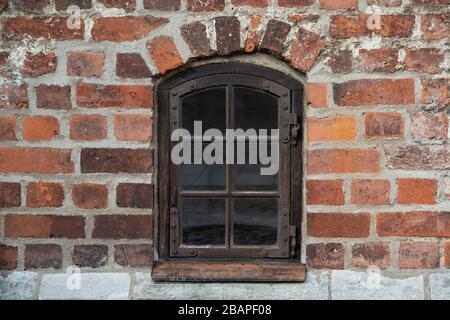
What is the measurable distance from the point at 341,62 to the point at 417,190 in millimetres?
606

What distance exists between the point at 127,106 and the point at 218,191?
0.53 m

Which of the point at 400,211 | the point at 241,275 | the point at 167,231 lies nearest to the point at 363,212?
the point at 400,211

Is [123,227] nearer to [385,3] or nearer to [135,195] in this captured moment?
Result: [135,195]

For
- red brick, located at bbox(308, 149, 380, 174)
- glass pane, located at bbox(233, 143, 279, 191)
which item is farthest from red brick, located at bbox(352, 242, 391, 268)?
glass pane, located at bbox(233, 143, 279, 191)

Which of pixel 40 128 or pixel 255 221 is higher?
pixel 40 128

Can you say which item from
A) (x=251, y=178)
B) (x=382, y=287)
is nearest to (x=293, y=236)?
(x=251, y=178)

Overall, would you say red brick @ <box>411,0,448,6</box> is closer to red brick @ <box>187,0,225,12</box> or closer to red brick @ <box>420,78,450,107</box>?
red brick @ <box>420,78,450,107</box>

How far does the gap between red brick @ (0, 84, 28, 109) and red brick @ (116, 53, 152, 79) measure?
39 centimetres

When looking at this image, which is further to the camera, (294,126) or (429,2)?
(294,126)

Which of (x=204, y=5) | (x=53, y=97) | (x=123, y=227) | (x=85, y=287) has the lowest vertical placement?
(x=85, y=287)

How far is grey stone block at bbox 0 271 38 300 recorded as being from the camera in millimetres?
2508

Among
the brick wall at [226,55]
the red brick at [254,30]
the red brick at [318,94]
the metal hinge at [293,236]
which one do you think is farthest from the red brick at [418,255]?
the red brick at [254,30]

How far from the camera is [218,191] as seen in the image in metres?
2.61

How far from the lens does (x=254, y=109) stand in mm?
2586
